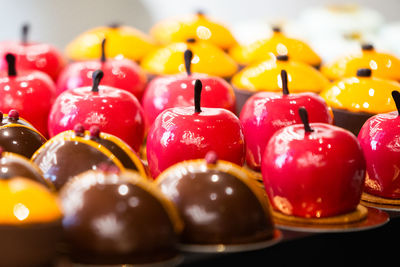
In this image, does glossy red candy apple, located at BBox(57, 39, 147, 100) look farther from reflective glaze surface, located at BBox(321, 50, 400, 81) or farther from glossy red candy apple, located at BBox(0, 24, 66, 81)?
reflective glaze surface, located at BBox(321, 50, 400, 81)

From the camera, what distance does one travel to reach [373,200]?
125 centimetres

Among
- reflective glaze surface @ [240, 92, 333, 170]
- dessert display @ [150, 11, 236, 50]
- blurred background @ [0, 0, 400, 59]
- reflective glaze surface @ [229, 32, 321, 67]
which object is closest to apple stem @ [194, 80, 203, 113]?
reflective glaze surface @ [240, 92, 333, 170]

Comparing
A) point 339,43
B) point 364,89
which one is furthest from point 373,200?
point 339,43

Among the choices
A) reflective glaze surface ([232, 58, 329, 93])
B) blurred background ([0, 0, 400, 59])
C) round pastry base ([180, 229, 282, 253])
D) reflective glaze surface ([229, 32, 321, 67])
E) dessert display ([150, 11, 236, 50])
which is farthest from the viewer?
blurred background ([0, 0, 400, 59])

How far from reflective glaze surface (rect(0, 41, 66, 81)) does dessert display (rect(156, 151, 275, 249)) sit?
43.7 inches

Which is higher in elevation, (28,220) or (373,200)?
(28,220)

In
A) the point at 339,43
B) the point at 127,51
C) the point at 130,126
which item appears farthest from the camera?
the point at 339,43

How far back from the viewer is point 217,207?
93 cm

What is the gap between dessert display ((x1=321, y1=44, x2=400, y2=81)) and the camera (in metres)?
1.83

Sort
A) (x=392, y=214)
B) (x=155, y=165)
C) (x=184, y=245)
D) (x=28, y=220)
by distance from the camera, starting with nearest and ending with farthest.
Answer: (x=28, y=220)
(x=184, y=245)
(x=392, y=214)
(x=155, y=165)

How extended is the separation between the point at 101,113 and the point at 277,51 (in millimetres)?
822

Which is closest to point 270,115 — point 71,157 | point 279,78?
point 279,78

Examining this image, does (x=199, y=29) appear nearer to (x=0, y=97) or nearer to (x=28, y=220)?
(x=0, y=97)

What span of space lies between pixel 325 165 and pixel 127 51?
1201 millimetres
